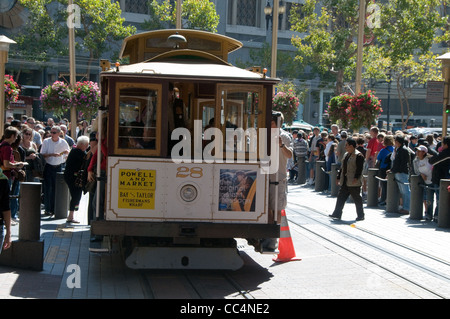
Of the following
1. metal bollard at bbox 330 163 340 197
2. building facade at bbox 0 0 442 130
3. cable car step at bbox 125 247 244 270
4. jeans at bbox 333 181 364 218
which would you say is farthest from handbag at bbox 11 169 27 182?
building facade at bbox 0 0 442 130

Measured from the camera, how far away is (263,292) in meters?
8.98

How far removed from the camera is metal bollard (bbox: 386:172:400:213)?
16.9m

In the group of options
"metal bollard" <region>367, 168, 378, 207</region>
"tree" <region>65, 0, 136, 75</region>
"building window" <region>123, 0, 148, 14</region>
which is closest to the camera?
"metal bollard" <region>367, 168, 378, 207</region>

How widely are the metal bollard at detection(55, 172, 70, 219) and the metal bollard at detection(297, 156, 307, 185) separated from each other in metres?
11.6

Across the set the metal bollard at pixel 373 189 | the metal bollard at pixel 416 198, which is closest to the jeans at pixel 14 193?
the metal bollard at pixel 416 198

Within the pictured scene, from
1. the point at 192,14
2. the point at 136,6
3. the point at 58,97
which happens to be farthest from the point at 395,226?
the point at 136,6

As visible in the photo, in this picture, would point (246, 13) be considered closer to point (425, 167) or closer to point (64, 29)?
point (64, 29)

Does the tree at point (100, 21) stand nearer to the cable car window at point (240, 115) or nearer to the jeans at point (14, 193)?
the jeans at point (14, 193)

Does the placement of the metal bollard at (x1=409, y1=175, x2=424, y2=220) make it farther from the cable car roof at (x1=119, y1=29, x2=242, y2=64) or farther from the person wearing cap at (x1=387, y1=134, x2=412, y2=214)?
the cable car roof at (x1=119, y1=29, x2=242, y2=64)

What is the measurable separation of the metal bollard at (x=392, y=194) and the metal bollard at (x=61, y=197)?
739 centimetres

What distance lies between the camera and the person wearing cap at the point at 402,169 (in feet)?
54.8

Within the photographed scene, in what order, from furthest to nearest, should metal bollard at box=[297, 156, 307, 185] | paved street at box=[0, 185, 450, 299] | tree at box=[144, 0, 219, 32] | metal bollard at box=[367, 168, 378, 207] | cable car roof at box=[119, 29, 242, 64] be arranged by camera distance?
tree at box=[144, 0, 219, 32] < metal bollard at box=[297, 156, 307, 185] < metal bollard at box=[367, 168, 378, 207] < cable car roof at box=[119, 29, 242, 64] < paved street at box=[0, 185, 450, 299]
